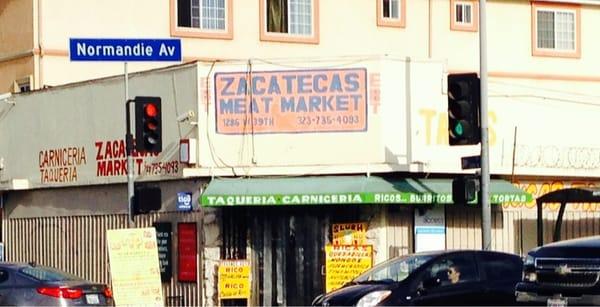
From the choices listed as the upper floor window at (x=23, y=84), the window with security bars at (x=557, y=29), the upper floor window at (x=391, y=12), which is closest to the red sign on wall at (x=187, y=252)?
the upper floor window at (x=23, y=84)

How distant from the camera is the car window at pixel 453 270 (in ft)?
69.1

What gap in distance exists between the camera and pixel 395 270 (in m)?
21.7

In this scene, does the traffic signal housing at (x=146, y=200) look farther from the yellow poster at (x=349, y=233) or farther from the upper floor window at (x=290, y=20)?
the upper floor window at (x=290, y=20)

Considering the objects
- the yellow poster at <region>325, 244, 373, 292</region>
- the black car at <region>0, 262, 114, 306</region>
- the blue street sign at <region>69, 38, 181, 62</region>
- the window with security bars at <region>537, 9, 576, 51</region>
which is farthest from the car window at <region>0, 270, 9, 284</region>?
the window with security bars at <region>537, 9, 576, 51</region>

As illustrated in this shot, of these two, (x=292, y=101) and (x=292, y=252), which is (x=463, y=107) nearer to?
(x=292, y=101)

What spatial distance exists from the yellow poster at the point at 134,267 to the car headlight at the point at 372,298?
5127 mm

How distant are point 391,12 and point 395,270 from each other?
17481mm

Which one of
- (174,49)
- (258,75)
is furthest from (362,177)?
(174,49)

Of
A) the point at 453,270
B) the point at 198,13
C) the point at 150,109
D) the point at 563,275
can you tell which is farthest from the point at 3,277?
the point at 198,13

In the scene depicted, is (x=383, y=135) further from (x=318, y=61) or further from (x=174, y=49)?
(x=174, y=49)

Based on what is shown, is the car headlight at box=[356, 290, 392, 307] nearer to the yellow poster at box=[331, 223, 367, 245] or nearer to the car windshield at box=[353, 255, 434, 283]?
the car windshield at box=[353, 255, 434, 283]

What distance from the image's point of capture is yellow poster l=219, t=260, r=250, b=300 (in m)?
26.9

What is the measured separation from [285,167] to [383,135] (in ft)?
6.76

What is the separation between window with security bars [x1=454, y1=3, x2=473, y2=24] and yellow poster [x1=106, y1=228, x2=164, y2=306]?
55.4ft
